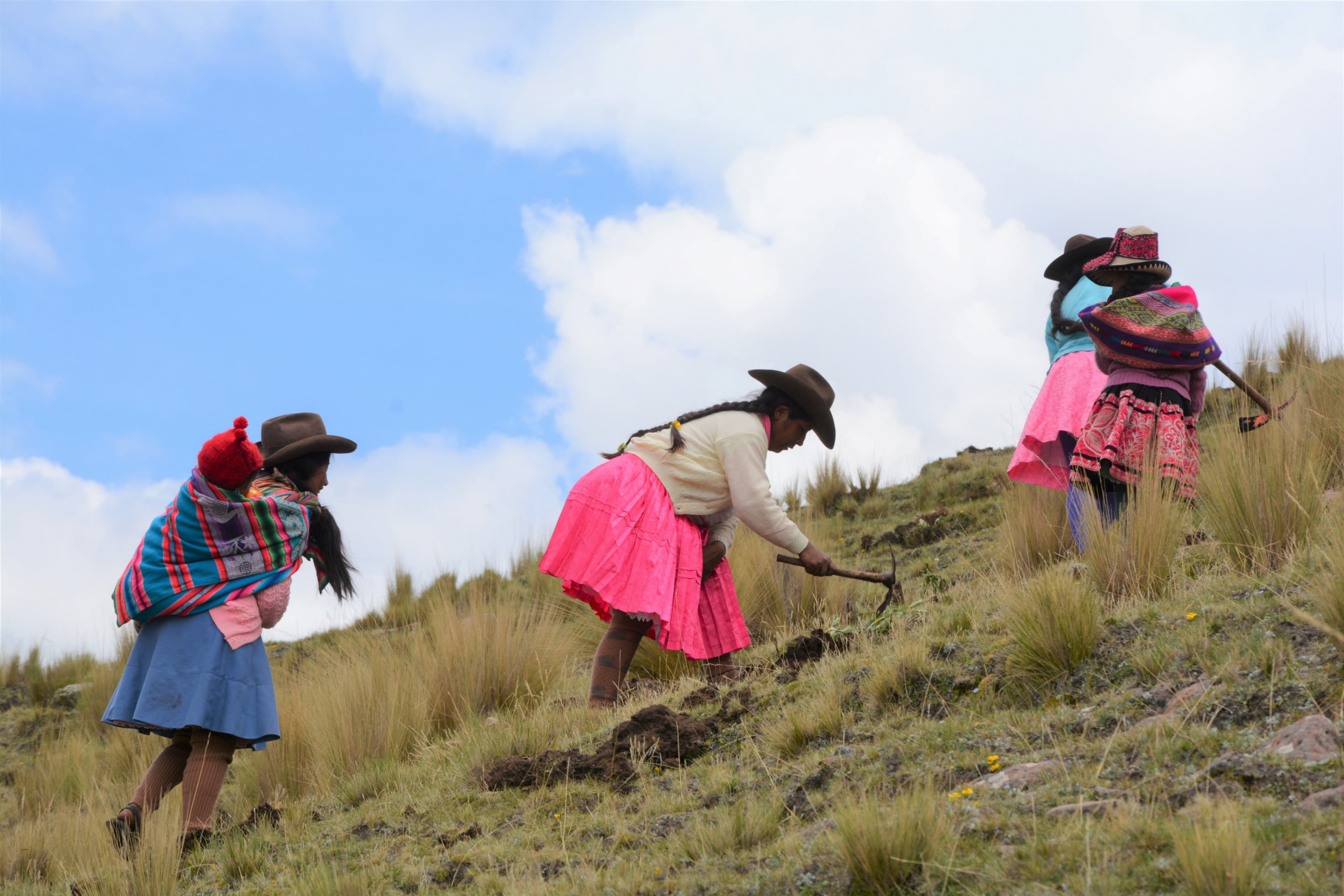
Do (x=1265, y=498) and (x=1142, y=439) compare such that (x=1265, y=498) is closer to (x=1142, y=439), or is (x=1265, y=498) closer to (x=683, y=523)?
(x=1142, y=439)

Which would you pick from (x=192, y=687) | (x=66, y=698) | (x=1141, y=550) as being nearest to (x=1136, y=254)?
(x=1141, y=550)

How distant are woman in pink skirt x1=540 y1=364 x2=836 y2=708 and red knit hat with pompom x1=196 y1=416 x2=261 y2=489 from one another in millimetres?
1497

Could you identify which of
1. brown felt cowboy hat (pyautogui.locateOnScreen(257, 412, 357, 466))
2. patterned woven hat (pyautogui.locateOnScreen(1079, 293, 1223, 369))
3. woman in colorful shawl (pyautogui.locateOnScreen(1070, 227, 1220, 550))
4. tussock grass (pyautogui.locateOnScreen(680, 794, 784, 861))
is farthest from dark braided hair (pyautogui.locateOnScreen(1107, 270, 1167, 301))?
brown felt cowboy hat (pyautogui.locateOnScreen(257, 412, 357, 466))

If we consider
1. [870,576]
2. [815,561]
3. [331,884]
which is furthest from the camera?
[870,576]

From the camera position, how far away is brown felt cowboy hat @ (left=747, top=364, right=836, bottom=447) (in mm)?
5391

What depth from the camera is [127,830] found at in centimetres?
416

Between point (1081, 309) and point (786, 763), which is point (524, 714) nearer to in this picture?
point (786, 763)

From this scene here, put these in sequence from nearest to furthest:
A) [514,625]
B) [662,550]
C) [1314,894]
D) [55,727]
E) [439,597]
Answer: [1314,894] → [662,550] → [514,625] → [55,727] → [439,597]

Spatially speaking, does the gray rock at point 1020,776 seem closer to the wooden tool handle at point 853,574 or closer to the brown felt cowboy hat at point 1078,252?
the wooden tool handle at point 853,574

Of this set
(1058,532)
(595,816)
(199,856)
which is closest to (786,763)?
(595,816)

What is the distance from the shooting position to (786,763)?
143 inches

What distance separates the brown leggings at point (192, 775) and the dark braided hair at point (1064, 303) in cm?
494

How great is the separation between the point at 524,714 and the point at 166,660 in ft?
6.71

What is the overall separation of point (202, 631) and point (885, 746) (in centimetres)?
277
